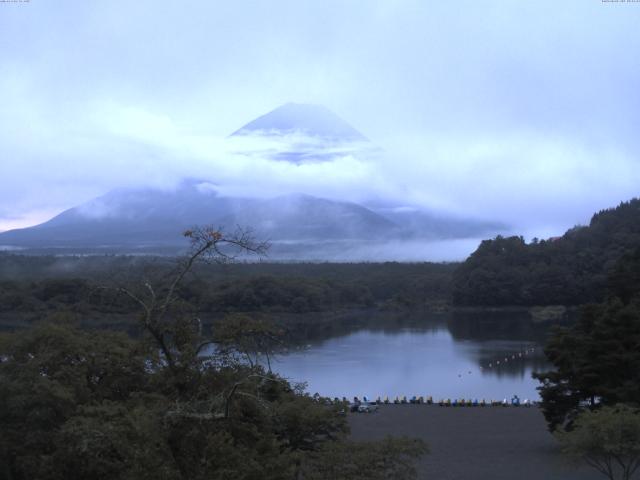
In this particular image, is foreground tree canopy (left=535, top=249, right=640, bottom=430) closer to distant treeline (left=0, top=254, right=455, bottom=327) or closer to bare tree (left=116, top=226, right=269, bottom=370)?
bare tree (left=116, top=226, right=269, bottom=370)

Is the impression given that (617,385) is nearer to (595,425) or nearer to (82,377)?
(595,425)

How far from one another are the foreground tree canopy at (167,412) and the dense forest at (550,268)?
31.8 m

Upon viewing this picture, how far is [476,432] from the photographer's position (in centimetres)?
1120

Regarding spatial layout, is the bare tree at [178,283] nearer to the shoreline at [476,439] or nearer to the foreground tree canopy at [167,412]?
the foreground tree canopy at [167,412]

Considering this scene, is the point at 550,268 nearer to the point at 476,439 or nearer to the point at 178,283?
the point at 476,439

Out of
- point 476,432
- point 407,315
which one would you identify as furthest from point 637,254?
point 407,315

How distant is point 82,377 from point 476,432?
21.2 ft

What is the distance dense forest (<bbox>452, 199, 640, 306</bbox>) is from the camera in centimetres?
3831

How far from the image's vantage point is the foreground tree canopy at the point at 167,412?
3631 millimetres

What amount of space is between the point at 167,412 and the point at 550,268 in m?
37.8

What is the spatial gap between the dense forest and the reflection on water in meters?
7.76

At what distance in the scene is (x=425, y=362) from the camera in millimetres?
21688

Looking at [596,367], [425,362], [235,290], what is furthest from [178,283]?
[235,290]

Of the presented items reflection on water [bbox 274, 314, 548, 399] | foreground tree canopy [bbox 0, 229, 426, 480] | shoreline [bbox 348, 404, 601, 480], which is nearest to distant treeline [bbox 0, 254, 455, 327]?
reflection on water [bbox 274, 314, 548, 399]
